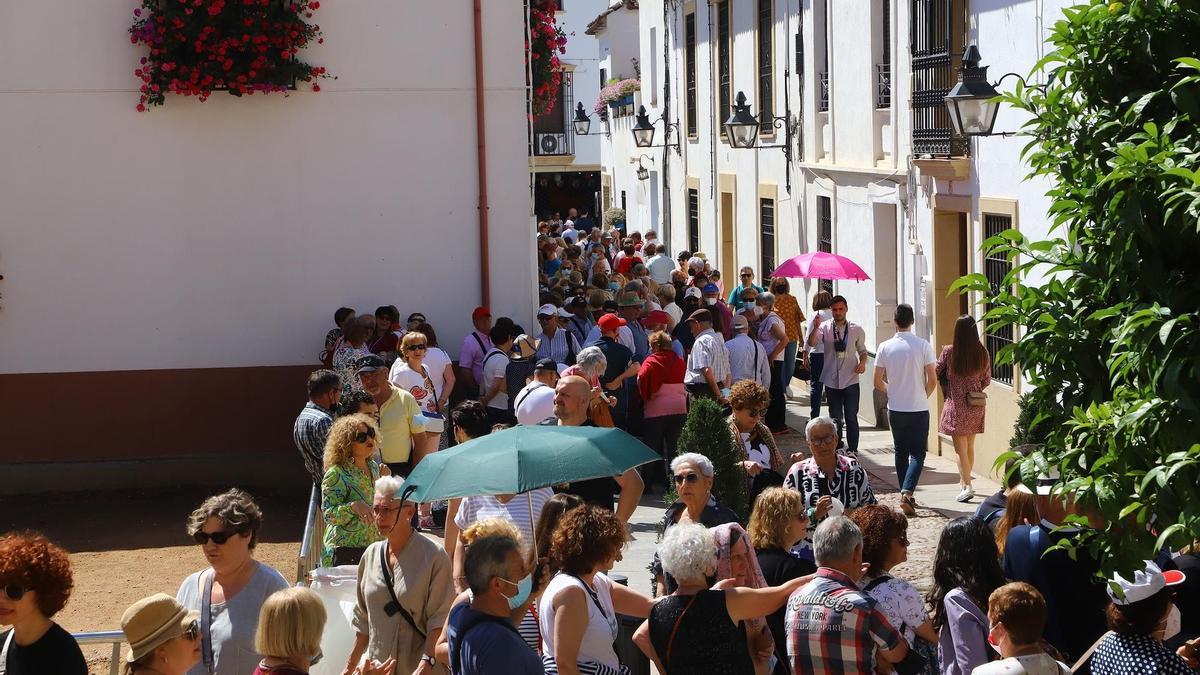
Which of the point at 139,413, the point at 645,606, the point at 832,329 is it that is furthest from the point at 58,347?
the point at 645,606

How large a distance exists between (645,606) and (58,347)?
953cm

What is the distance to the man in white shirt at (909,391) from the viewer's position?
12328 millimetres

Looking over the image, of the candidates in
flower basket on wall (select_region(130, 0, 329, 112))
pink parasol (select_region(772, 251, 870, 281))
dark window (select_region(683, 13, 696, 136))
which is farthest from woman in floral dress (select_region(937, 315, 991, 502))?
dark window (select_region(683, 13, 696, 136))

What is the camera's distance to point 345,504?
7.95 m

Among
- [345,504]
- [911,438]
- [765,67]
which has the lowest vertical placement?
[911,438]

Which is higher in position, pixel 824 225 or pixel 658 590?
pixel 824 225

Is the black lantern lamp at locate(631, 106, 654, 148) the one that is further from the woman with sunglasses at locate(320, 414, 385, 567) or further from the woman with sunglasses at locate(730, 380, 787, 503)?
the woman with sunglasses at locate(320, 414, 385, 567)

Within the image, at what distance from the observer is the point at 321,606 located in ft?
17.1

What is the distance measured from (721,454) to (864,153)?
33.6ft

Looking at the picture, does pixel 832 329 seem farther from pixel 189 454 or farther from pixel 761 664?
pixel 761 664

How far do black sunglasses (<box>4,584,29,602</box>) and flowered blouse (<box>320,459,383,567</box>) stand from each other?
2706 millimetres

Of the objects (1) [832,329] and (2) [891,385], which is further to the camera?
(1) [832,329]

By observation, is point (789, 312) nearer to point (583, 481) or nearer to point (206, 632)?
point (583, 481)

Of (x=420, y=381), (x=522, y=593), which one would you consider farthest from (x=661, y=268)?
(x=522, y=593)
